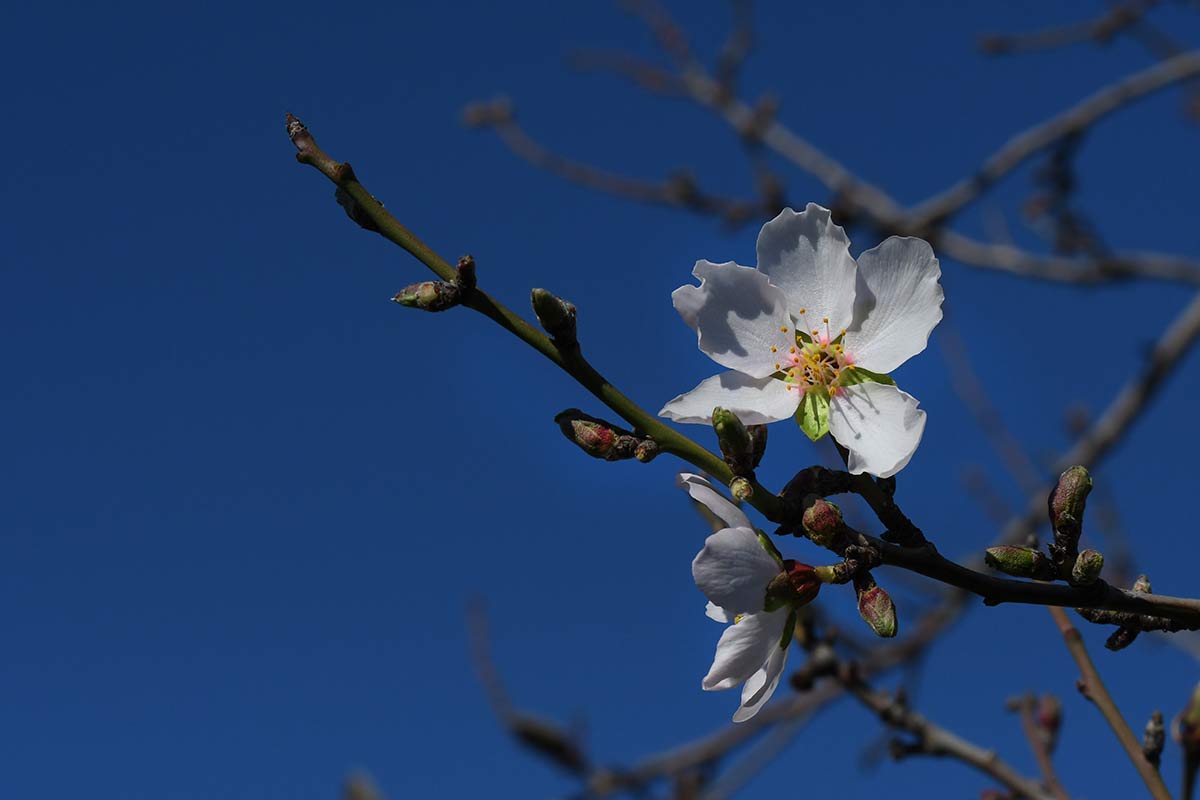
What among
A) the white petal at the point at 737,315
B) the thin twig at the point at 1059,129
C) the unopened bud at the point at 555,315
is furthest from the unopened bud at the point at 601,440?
the thin twig at the point at 1059,129

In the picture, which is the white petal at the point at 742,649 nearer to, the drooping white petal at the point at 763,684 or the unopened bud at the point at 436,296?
the drooping white petal at the point at 763,684

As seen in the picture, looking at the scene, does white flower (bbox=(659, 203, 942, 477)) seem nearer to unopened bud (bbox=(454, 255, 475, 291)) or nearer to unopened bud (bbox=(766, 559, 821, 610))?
unopened bud (bbox=(766, 559, 821, 610))

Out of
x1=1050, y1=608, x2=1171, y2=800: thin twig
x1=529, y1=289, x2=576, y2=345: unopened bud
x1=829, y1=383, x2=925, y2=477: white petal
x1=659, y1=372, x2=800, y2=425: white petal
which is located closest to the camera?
x1=529, y1=289, x2=576, y2=345: unopened bud

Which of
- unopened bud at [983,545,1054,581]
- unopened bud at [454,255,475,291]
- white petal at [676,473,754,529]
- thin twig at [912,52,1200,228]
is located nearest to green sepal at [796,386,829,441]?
white petal at [676,473,754,529]

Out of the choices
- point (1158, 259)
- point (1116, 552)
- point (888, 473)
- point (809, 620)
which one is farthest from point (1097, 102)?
point (888, 473)

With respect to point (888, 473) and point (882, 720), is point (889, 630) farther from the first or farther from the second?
point (882, 720)

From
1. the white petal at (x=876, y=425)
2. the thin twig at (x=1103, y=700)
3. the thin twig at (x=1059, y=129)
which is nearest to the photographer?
the white petal at (x=876, y=425)
